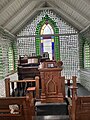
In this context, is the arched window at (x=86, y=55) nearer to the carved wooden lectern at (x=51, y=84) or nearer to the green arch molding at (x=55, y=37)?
the green arch molding at (x=55, y=37)

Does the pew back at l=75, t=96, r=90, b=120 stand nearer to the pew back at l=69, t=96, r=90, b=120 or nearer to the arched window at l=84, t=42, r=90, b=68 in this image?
the pew back at l=69, t=96, r=90, b=120

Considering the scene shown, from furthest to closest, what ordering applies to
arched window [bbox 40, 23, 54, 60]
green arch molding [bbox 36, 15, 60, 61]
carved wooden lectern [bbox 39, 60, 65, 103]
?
arched window [bbox 40, 23, 54, 60] → green arch molding [bbox 36, 15, 60, 61] → carved wooden lectern [bbox 39, 60, 65, 103]

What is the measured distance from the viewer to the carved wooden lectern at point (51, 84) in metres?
5.96

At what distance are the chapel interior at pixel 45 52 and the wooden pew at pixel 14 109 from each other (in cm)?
222

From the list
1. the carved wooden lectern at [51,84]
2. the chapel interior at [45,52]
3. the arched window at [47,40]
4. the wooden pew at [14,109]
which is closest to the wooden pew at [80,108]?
the wooden pew at [14,109]

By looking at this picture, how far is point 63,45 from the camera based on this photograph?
492 inches

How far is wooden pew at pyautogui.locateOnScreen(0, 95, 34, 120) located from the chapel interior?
2223 millimetres

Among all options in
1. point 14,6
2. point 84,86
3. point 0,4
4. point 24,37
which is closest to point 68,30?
point 24,37

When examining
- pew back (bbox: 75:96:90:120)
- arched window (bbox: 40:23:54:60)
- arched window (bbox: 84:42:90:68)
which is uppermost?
arched window (bbox: 40:23:54:60)

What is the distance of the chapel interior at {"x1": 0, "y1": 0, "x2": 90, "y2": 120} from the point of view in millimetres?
6121

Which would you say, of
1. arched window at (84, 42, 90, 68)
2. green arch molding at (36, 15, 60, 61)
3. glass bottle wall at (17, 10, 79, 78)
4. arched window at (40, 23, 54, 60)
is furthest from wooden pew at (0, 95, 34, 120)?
arched window at (40, 23, 54, 60)

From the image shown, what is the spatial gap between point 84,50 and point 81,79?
1640 millimetres

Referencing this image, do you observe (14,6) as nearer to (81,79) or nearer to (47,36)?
(47,36)

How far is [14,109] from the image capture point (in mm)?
3641
